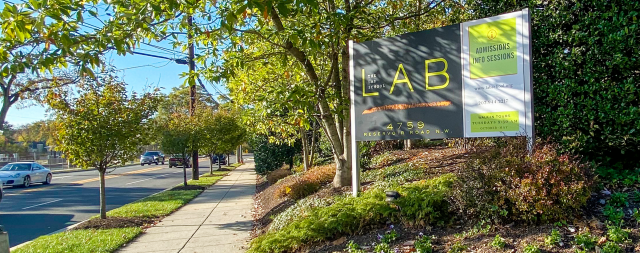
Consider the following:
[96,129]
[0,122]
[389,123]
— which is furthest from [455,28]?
[0,122]

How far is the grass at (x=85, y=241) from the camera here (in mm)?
6887

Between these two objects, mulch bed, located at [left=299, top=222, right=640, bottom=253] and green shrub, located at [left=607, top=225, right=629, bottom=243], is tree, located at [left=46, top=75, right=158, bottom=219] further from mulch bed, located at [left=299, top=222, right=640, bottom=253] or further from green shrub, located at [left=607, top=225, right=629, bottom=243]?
green shrub, located at [left=607, top=225, right=629, bottom=243]

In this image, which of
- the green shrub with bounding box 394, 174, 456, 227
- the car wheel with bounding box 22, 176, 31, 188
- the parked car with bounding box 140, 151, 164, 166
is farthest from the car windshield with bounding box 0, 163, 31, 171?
the parked car with bounding box 140, 151, 164, 166

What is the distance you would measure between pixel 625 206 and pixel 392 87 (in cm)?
315

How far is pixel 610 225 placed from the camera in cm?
408

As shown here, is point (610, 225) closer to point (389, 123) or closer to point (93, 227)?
point (389, 123)

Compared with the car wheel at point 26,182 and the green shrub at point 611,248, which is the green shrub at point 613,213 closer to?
the green shrub at point 611,248

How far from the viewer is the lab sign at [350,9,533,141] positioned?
5324mm

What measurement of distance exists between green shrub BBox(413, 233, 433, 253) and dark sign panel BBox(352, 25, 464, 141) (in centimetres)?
175

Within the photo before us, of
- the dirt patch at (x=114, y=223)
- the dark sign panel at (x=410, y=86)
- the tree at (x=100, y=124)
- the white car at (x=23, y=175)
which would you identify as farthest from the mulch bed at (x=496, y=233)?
the white car at (x=23, y=175)

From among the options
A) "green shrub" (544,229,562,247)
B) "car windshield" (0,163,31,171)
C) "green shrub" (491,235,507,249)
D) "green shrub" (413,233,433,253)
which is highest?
"green shrub" (544,229,562,247)

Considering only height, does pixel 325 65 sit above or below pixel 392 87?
above

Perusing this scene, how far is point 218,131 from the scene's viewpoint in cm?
2241

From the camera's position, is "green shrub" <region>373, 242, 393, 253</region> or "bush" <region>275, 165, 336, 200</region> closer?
"green shrub" <region>373, 242, 393, 253</region>
